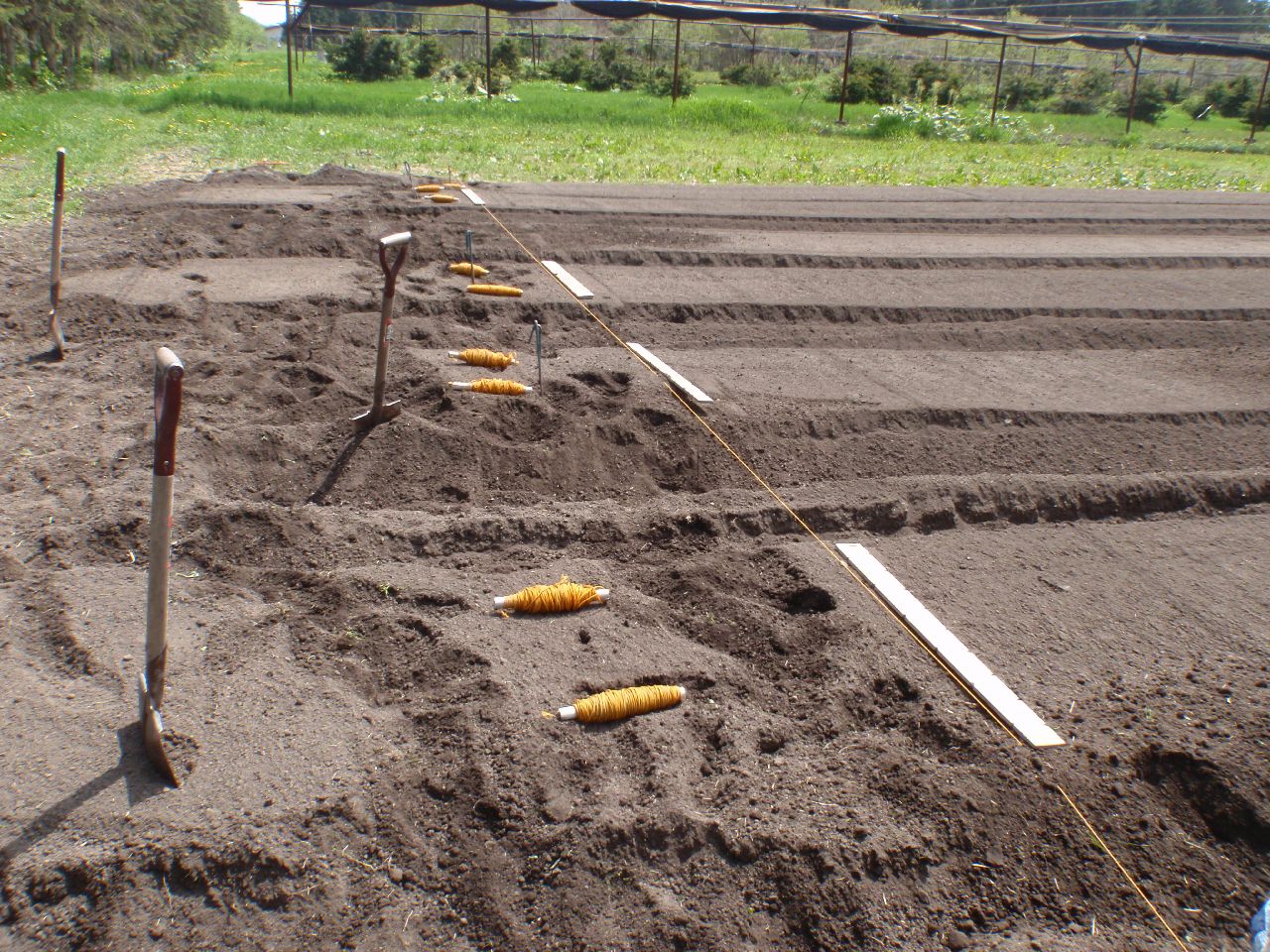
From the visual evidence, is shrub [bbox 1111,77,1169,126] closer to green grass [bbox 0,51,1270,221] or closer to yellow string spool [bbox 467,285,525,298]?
green grass [bbox 0,51,1270,221]

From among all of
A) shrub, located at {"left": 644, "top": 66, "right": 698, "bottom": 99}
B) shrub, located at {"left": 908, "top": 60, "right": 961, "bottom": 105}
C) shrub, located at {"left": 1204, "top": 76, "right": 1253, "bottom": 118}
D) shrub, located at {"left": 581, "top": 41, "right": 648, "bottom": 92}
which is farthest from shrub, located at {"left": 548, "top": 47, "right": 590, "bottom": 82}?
shrub, located at {"left": 1204, "top": 76, "right": 1253, "bottom": 118}

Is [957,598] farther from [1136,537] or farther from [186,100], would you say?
[186,100]

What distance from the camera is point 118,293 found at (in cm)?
797

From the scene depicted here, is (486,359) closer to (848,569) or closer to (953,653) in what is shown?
(848,569)

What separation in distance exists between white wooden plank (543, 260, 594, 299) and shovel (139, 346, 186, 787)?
6020 mm

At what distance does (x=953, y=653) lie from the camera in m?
3.84

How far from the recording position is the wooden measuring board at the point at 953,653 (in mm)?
3402

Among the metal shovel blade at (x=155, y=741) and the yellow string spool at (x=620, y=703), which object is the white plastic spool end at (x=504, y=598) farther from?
the metal shovel blade at (x=155, y=741)

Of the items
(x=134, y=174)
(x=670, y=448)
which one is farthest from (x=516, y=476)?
(x=134, y=174)

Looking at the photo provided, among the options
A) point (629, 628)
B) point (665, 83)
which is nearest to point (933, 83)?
point (665, 83)

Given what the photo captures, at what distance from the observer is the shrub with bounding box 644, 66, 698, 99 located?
103 feet

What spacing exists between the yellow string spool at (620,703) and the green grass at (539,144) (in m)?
9.99

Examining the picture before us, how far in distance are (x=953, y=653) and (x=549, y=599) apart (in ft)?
5.21

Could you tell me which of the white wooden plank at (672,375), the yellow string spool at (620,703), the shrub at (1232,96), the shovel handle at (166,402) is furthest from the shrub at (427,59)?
the shovel handle at (166,402)
